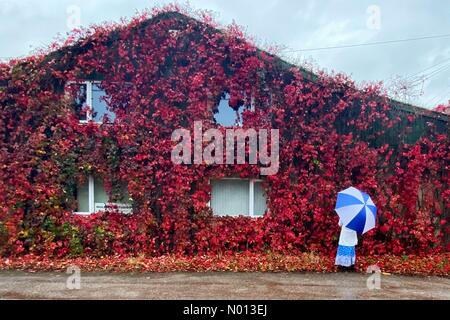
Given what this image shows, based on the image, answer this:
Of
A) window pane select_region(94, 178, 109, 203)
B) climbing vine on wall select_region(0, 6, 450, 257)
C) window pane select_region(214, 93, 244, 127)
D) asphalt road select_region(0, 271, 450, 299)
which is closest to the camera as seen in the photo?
asphalt road select_region(0, 271, 450, 299)

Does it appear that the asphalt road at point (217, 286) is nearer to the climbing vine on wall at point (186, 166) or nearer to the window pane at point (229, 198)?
the climbing vine on wall at point (186, 166)

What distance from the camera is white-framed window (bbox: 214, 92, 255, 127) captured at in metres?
10.4

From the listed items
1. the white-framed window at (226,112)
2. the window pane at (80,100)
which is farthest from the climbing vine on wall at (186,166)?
the white-framed window at (226,112)

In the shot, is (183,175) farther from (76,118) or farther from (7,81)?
(7,81)

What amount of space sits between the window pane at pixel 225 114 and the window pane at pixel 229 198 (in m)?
1.60

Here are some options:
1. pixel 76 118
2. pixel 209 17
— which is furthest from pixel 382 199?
pixel 76 118

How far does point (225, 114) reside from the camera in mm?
10500

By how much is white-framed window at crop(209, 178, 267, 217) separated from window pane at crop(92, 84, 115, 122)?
345 cm

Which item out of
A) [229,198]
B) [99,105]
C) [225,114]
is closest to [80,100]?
[99,105]

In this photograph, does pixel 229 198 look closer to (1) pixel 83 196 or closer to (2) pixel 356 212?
(2) pixel 356 212

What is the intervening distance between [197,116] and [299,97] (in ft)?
9.05

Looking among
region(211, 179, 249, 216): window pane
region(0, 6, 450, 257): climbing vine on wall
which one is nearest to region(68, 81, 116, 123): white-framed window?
region(0, 6, 450, 257): climbing vine on wall

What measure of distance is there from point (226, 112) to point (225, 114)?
0.06 metres

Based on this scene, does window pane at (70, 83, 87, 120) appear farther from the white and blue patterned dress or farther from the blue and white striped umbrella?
the white and blue patterned dress
